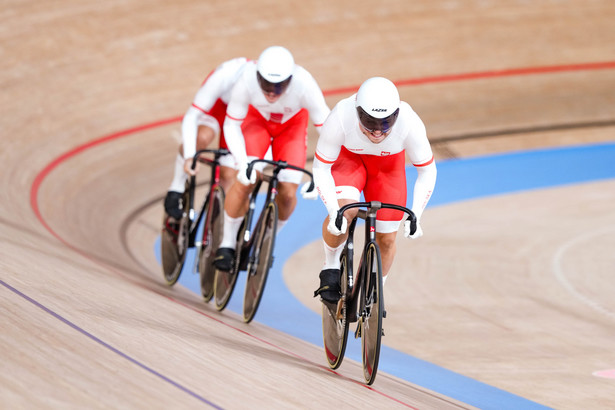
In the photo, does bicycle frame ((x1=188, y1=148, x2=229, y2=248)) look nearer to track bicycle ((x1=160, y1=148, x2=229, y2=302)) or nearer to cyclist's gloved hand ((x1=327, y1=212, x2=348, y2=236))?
track bicycle ((x1=160, y1=148, x2=229, y2=302))

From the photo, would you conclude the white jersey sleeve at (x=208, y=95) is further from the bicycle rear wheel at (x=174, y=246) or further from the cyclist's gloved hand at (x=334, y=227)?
the cyclist's gloved hand at (x=334, y=227)

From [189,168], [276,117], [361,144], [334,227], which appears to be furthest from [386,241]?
[189,168]

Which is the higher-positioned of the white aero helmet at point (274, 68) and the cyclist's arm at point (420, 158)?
the white aero helmet at point (274, 68)

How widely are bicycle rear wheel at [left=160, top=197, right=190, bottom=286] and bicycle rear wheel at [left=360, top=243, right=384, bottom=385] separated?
1.71 metres

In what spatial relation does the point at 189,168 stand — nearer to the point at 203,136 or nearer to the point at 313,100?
the point at 203,136

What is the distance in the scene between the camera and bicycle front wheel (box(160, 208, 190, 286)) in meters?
4.60

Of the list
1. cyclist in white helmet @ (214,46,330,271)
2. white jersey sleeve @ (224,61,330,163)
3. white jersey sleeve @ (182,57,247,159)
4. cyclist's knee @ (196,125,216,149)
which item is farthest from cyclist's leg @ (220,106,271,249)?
cyclist's knee @ (196,125,216,149)

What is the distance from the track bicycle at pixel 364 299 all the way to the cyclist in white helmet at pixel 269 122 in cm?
62

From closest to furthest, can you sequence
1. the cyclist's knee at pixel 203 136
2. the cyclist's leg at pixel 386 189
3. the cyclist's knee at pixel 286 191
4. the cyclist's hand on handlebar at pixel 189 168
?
the cyclist's leg at pixel 386 189 → the cyclist's knee at pixel 286 191 → the cyclist's hand on handlebar at pixel 189 168 → the cyclist's knee at pixel 203 136

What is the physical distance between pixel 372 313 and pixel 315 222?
123 inches

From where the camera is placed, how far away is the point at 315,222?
241 inches

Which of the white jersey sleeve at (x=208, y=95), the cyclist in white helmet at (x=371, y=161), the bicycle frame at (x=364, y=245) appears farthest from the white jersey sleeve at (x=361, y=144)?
the white jersey sleeve at (x=208, y=95)

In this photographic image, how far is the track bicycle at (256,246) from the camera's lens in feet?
12.5

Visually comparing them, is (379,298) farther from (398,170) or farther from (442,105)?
(442,105)
